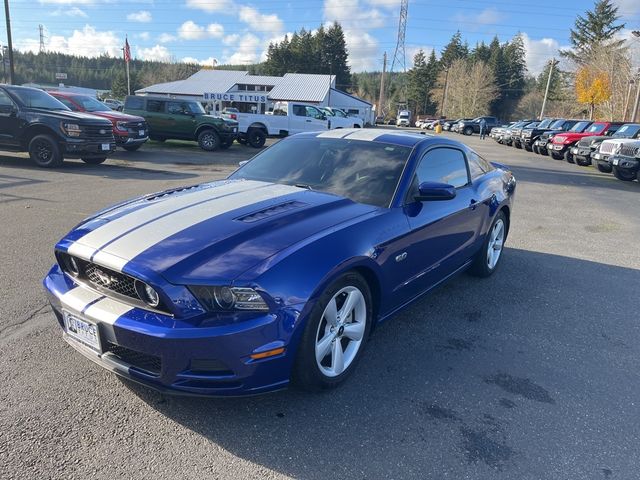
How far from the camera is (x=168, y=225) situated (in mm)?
2852

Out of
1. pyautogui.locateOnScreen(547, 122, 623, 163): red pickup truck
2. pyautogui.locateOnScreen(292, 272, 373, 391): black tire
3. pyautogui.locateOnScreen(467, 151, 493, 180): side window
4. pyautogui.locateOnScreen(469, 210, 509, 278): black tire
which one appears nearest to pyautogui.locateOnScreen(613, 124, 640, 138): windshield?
pyautogui.locateOnScreen(547, 122, 623, 163): red pickup truck

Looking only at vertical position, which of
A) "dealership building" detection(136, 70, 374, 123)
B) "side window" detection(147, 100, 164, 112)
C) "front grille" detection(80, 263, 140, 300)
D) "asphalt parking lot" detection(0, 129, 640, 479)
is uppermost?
"dealership building" detection(136, 70, 374, 123)

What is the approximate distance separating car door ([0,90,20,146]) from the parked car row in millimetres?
17051

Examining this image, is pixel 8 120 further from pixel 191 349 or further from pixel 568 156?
pixel 568 156

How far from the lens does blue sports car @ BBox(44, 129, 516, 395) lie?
237 centimetres

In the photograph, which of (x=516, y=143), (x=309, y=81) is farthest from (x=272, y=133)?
(x=309, y=81)

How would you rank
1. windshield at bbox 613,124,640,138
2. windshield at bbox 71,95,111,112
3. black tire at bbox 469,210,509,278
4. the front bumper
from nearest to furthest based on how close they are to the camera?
the front bumper → black tire at bbox 469,210,509,278 → windshield at bbox 71,95,111,112 → windshield at bbox 613,124,640,138

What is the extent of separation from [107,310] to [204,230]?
67 cm

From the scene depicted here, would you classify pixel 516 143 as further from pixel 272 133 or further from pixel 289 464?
pixel 289 464

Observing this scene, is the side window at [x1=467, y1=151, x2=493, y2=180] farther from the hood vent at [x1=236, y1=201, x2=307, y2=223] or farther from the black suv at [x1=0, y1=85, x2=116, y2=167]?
the black suv at [x1=0, y1=85, x2=116, y2=167]

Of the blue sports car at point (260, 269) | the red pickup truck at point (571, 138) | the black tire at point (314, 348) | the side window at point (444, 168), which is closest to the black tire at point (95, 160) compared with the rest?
the blue sports car at point (260, 269)

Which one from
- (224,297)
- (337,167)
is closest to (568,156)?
(337,167)

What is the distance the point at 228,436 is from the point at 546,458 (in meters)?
1.68

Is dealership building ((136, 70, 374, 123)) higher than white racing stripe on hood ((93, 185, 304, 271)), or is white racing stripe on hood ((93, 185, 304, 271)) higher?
dealership building ((136, 70, 374, 123))
